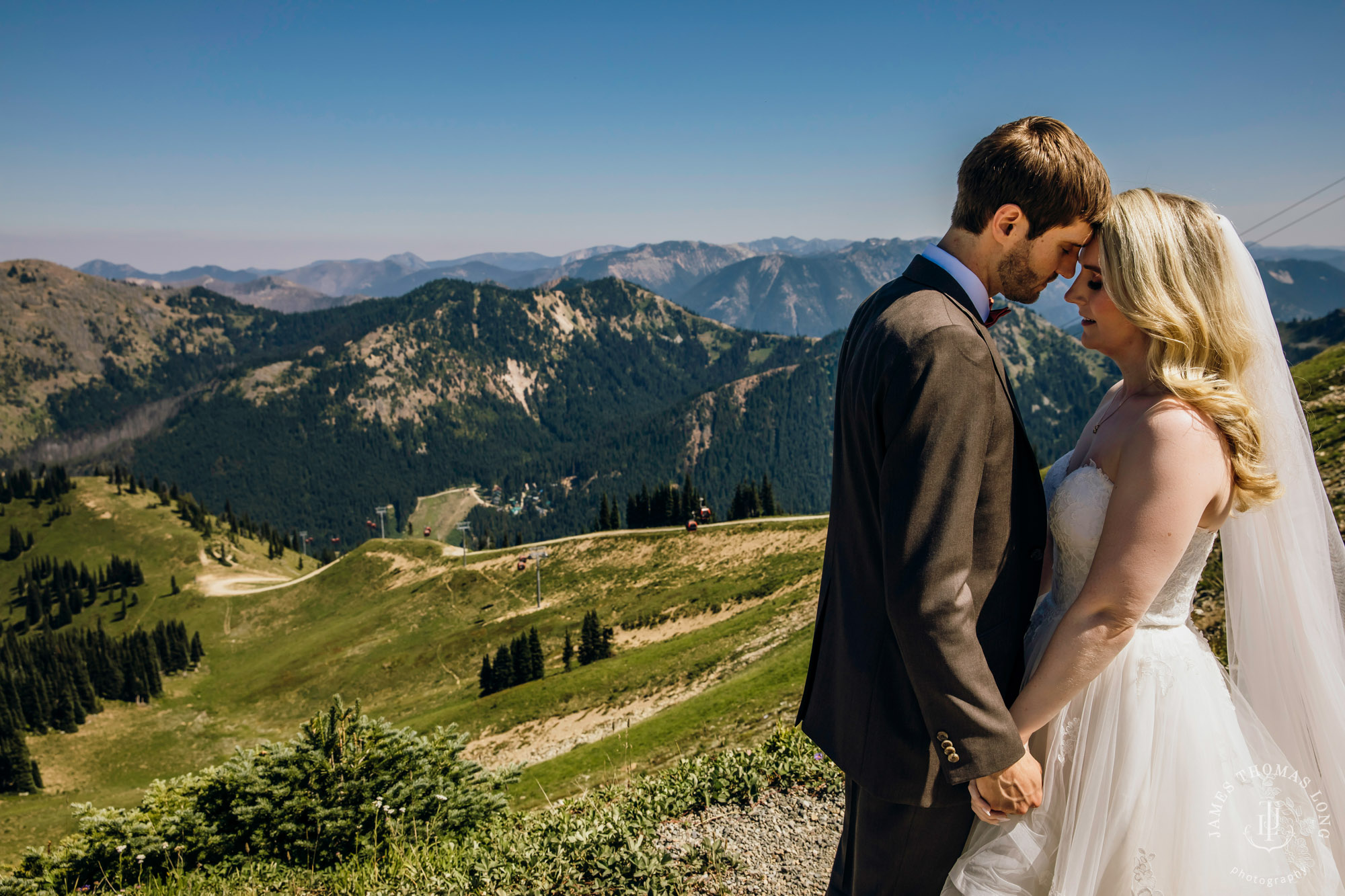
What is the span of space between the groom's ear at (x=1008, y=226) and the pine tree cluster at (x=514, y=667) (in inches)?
2351

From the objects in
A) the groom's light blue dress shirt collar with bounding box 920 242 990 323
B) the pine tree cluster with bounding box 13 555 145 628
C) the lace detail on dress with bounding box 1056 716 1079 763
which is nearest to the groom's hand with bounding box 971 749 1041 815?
the lace detail on dress with bounding box 1056 716 1079 763

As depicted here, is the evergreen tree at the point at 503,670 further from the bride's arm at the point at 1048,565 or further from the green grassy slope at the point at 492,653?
the bride's arm at the point at 1048,565

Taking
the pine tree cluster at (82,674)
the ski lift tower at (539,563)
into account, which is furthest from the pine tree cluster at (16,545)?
the ski lift tower at (539,563)

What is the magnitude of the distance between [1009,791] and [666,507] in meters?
98.8

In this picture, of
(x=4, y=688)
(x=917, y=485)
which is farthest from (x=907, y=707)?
(x=4, y=688)

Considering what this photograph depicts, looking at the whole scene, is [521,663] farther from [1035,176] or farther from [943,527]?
[1035,176]

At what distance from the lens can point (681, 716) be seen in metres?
27.0

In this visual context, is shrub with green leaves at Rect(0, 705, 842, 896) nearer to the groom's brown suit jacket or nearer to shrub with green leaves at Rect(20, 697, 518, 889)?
shrub with green leaves at Rect(20, 697, 518, 889)

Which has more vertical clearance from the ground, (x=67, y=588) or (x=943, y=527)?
(x=943, y=527)

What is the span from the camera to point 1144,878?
3447 mm

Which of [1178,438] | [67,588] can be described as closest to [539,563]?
[1178,438]

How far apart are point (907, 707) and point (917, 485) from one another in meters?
1.10

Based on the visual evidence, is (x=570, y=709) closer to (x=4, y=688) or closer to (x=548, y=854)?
(x=548, y=854)

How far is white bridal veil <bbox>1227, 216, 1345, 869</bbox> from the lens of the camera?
385 centimetres
